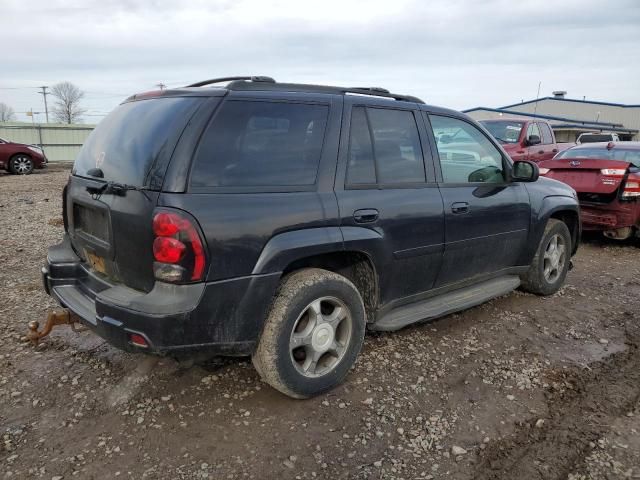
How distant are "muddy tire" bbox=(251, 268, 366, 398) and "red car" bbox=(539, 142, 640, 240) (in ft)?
17.8

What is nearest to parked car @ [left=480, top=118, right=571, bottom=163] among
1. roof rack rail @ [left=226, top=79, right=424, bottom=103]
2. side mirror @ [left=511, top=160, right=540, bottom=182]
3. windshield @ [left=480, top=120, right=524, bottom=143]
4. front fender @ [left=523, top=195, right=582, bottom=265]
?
windshield @ [left=480, top=120, right=524, bottom=143]

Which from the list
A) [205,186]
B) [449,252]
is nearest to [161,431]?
[205,186]

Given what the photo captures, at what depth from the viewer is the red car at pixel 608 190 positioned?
697cm

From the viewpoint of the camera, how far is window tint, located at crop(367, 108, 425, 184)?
11.2 feet

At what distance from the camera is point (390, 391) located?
10.6 ft

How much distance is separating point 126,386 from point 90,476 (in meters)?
0.81

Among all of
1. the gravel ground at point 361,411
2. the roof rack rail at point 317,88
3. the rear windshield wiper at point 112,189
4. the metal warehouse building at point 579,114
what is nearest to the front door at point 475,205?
the roof rack rail at point 317,88

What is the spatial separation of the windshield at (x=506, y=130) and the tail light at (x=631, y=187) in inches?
172

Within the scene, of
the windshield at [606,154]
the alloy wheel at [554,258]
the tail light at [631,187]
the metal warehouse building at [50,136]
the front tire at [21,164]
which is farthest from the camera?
the metal warehouse building at [50,136]

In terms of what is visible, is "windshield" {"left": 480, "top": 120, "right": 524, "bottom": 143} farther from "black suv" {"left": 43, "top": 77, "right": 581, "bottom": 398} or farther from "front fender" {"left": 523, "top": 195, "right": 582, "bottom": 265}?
"black suv" {"left": 43, "top": 77, "right": 581, "bottom": 398}

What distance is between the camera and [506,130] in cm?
1131

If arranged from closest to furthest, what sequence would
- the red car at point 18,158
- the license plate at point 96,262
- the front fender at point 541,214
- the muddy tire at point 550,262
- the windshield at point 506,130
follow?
the license plate at point 96,262, the front fender at point 541,214, the muddy tire at point 550,262, the windshield at point 506,130, the red car at point 18,158

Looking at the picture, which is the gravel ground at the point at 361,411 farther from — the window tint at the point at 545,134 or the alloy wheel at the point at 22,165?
the alloy wheel at the point at 22,165

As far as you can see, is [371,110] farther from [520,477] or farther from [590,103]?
[590,103]
